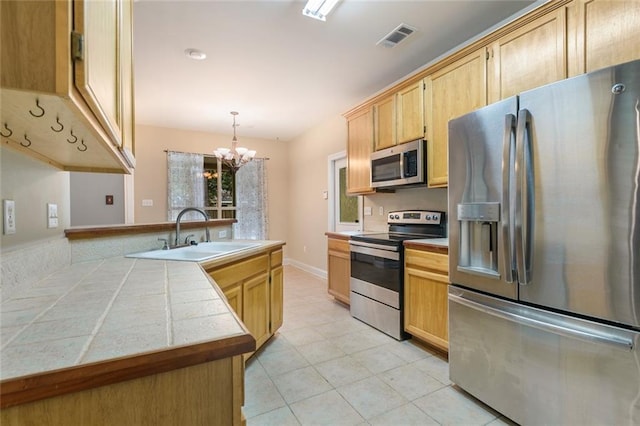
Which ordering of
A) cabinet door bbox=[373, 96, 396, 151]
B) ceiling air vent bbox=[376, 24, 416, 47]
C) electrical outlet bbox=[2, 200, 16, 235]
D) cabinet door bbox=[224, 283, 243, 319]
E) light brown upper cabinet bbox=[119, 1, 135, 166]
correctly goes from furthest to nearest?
1. cabinet door bbox=[373, 96, 396, 151]
2. ceiling air vent bbox=[376, 24, 416, 47]
3. cabinet door bbox=[224, 283, 243, 319]
4. light brown upper cabinet bbox=[119, 1, 135, 166]
5. electrical outlet bbox=[2, 200, 16, 235]

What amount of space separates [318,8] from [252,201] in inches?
171

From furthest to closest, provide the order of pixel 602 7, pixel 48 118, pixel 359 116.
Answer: pixel 359 116, pixel 602 7, pixel 48 118

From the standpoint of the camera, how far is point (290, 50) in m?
2.79

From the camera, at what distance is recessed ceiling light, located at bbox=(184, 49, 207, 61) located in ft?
9.23

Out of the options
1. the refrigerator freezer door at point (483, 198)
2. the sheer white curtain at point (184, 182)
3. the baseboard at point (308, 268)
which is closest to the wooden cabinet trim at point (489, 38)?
the refrigerator freezer door at point (483, 198)

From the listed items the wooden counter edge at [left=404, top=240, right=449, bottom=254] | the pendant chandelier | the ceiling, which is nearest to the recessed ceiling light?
the ceiling

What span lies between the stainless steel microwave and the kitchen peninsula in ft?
7.41

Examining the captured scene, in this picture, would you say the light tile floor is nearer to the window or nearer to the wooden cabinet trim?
the wooden cabinet trim

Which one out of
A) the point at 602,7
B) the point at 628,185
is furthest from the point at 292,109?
the point at 628,185

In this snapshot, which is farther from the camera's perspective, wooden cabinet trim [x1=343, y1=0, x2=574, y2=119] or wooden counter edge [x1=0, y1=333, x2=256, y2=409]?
wooden cabinet trim [x1=343, y1=0, x2=574, y2=119]

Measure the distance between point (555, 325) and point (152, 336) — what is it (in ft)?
5.53

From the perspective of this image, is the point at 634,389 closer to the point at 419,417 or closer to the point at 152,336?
the point at 419,417

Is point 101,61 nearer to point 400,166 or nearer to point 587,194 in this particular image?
point 587,194

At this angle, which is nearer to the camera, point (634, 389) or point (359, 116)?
point (634, 389)
